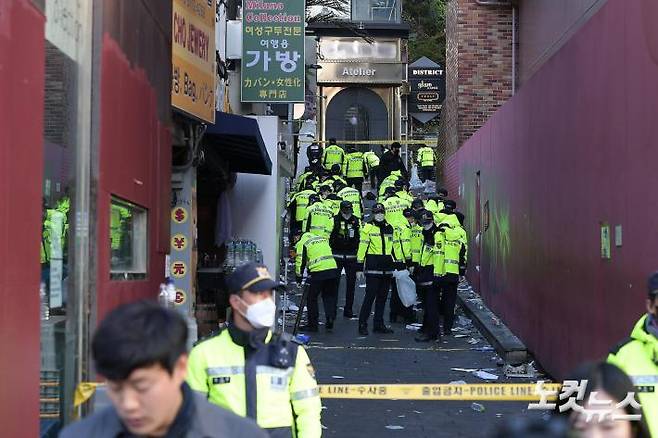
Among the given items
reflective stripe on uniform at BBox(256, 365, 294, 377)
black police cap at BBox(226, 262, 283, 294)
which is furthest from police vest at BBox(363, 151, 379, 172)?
reflective stripe on uniform at BBox(256, 365, 294, 377)

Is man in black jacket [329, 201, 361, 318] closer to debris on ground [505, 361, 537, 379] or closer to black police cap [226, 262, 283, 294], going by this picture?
debris on ground [505, 361, 537, 379]

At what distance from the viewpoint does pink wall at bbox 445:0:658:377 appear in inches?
349

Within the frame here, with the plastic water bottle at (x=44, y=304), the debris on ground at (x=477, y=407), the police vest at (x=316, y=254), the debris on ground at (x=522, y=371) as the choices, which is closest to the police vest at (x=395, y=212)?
the police vest at (x=316, y=254)

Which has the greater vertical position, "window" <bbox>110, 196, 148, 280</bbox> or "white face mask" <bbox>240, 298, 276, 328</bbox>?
"window" <bbox>110, 196, 148, 280</bbox>

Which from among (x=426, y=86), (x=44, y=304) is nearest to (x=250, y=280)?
(x=44, y=304)

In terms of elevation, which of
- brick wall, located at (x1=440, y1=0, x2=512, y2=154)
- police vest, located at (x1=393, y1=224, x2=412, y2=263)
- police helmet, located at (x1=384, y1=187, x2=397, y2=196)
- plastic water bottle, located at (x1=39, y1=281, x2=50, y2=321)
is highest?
brick wall, located at (x1=440, y1=0, x2=512, y2=154)

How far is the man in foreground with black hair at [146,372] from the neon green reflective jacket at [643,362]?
8.26ft

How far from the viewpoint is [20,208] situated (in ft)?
19.9

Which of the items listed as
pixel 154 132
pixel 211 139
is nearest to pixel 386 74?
pixel 211 139

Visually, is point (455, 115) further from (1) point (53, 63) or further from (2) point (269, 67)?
(1) point (53, 63)

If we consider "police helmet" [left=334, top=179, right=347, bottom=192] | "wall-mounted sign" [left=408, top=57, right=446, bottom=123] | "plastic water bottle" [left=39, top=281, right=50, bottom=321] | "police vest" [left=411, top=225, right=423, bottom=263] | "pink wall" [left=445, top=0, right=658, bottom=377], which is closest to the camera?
"plastic water bottle" [left=39, top=281, right=50, bottom=321]

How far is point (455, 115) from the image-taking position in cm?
2525

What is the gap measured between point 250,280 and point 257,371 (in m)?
0.46

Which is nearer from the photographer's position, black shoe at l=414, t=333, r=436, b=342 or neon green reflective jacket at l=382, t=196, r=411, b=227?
black shoe at l=414, t=333, r=436, b=342
